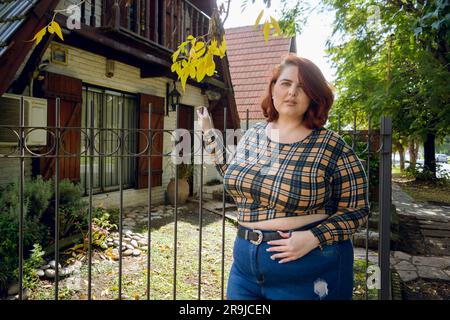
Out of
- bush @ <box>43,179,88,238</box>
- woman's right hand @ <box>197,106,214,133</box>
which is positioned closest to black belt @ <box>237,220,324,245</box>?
woman's right hand @ <box>197,106,214,133</box>

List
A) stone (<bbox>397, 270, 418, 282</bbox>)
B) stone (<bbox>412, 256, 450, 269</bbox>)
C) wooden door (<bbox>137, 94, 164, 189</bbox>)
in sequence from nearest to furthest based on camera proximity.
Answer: stone (<bbox>397, 270, 418, 282</bbox>), stone (<bbox>412, 256, 450, 269</bbox>), wooden door (<bbox>137, 94, 164, 189</bbox>)

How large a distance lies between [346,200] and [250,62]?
10.9 m

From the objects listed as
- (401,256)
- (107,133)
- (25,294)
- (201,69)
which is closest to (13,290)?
(25,294)

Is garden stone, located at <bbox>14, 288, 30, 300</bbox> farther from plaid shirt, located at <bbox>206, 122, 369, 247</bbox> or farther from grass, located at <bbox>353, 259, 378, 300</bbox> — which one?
grass, located at <bbox>353, 259, 378, 300</bbox>

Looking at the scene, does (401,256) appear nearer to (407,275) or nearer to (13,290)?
(407,275)

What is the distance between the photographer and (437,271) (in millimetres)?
4062

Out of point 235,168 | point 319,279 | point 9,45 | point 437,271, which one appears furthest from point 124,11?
point 437,271

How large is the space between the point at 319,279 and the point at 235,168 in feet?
1.87

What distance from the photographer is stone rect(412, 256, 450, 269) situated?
4.30 meters

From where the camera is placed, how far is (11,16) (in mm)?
3770

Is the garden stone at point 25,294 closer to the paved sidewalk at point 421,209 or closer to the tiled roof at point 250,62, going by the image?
the paved sidewalk at point 421,209

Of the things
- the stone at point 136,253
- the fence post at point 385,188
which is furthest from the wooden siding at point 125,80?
the fence post at point 385,188

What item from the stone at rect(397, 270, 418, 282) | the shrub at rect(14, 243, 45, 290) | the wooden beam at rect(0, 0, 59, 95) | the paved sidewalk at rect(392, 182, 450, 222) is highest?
the wooden beam at rect(0, 0, 59, 95)

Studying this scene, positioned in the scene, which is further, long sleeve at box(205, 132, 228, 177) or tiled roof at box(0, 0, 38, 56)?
tiled roof at box(0, 0, 38, 56)
